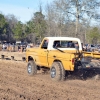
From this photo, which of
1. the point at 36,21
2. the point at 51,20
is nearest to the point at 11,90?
the point at 51,20

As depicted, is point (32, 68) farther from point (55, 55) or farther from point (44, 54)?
point (55, 55)

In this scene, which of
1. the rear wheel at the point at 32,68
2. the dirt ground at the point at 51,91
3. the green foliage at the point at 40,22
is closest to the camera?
the dirt ground at the point at 51,91

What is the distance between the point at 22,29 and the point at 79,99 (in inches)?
2501

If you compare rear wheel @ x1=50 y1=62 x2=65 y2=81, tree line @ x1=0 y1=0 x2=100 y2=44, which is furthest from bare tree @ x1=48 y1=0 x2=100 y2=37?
rear wheel @ x1=50 y1=62 x2=65 y2=81

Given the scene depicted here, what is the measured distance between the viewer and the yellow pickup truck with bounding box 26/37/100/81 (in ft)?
36.4

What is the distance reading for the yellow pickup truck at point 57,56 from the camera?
11102 mm

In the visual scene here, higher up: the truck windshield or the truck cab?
the truck windshield

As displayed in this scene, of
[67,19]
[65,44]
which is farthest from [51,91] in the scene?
[67,19]

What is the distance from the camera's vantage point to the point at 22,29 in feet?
232

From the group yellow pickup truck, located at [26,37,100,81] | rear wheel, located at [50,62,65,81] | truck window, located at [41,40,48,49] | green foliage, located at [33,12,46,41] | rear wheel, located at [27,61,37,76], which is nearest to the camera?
yellow pickup truck, located at [26,37,100,81]

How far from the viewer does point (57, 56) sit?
1149cm

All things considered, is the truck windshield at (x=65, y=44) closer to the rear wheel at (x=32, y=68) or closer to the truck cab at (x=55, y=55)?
the truck cab at (x=55, y=55)

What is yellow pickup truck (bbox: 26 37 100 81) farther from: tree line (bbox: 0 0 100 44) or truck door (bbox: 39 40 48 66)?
tree line (bbox: 0 0 100 44)

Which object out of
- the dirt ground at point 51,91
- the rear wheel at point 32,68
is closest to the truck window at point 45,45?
the rear wheel at point 32,68
